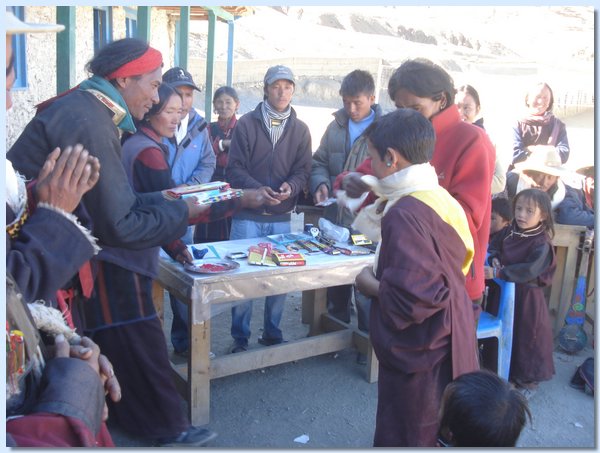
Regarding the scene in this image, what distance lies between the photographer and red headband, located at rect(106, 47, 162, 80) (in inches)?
98.0

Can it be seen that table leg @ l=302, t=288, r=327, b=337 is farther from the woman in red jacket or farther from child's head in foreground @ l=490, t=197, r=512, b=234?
the woman in red jacket

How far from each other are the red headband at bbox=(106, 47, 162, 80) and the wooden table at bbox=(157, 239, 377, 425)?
46.6 inches

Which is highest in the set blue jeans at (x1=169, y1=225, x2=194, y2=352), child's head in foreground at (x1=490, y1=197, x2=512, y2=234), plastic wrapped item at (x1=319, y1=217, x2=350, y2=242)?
child's head in foreground at (x1=490, y1=197, x2=512, y2=234)

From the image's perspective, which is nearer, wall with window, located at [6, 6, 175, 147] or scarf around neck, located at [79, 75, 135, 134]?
scarf around neck, located at [79, 75, 135, 134]

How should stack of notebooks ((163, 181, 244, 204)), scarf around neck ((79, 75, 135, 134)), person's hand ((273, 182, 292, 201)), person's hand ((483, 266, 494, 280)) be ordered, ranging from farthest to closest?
person's hand ((273, 182, 292, 201))
person's hand ((483, 266, 494, 280))
stack of notebooks ((163, 181, 244, 204))
scarf around neck ((79, 75, 135, 134))

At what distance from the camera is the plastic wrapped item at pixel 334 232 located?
414 cm

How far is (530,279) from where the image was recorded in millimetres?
4078

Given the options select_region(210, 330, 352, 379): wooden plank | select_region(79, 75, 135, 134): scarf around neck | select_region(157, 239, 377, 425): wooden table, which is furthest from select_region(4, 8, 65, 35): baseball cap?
select_region(210, 330, 352, 379): wooden plank

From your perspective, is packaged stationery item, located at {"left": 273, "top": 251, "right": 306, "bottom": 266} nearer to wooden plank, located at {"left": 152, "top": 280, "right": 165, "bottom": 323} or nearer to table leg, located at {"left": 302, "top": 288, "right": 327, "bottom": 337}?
wooden plank, located at {"left": 152, "top": 280, "right": 165, "bottom": 323}

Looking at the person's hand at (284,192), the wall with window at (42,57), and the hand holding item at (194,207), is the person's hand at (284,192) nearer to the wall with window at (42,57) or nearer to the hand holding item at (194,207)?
the hand holding item at (194,207)

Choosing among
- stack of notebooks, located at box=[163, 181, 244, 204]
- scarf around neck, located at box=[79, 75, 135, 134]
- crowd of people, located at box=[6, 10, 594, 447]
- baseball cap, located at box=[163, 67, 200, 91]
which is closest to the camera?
crowd of people, located at box=[6, 10, 594, 447]

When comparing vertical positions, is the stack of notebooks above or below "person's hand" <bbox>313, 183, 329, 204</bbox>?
above

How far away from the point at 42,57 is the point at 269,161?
5.17 m

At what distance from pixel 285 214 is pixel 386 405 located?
2.45m
